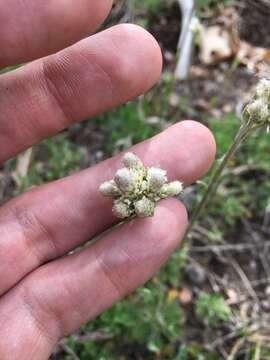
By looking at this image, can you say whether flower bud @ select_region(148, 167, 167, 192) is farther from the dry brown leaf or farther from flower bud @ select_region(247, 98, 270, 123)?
the dry brown leaf

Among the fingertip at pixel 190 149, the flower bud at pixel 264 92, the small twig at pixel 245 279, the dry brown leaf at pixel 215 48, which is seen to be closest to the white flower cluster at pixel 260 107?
the flower bud at pixel 264 92

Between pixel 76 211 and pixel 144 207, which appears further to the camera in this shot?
pixel 76 211

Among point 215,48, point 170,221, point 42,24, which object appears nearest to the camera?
point 42,24

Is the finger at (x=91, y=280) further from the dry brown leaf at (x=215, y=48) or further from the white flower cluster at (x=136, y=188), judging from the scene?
the dry brown leaf at (x=215, y=48)

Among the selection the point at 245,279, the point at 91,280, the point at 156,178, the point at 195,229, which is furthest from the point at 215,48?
the point at 91,280

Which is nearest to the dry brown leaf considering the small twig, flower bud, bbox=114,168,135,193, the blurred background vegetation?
the blurred background vegetation

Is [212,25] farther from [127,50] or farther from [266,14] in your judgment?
[127,50]

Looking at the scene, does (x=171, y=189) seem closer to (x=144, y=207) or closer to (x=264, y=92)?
(x=144, y=207)
